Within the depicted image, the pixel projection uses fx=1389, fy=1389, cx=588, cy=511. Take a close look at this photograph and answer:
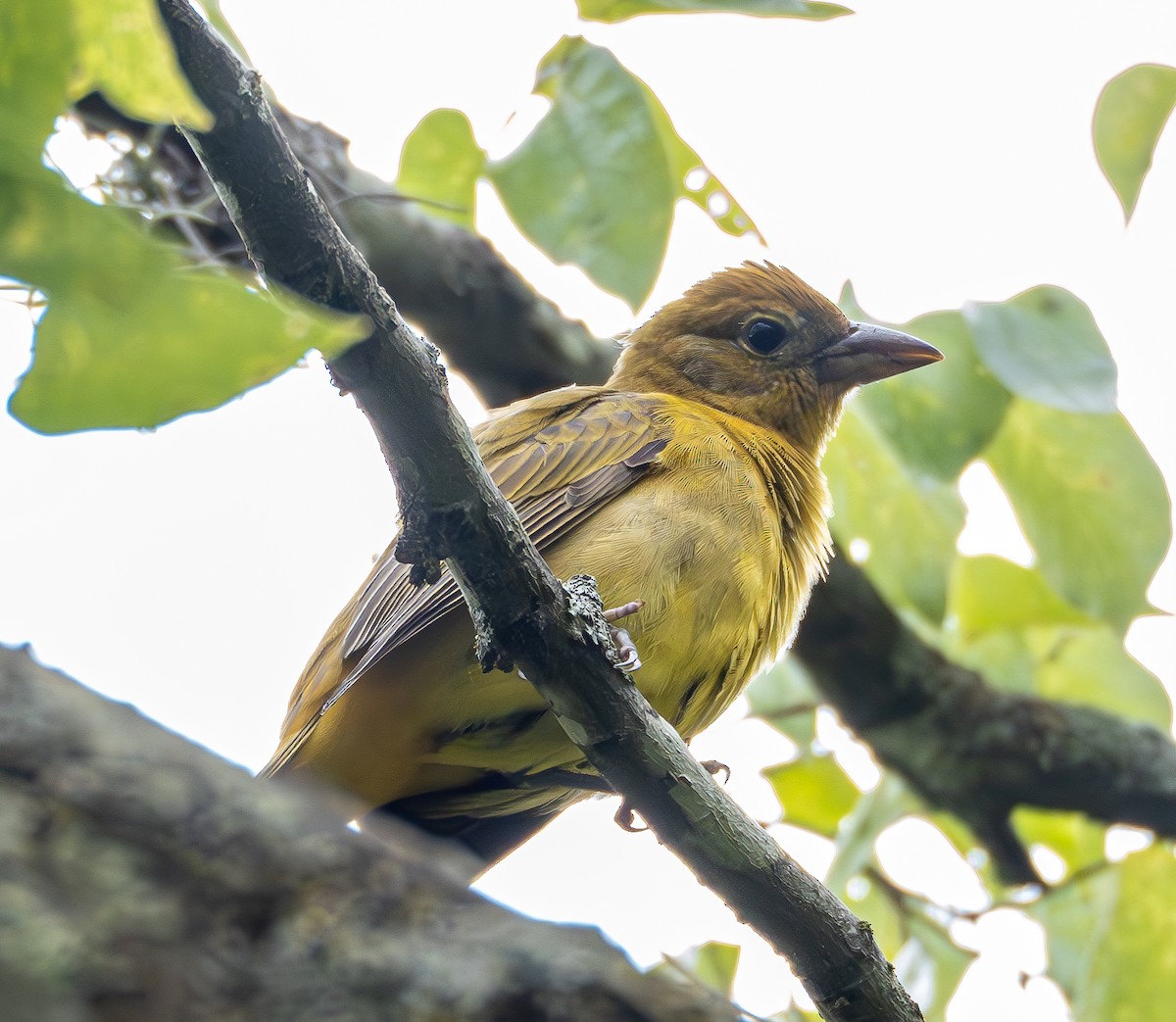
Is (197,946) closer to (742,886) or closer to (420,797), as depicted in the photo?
(742,886)

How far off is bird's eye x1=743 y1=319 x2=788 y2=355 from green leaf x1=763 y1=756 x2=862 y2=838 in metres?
1.64

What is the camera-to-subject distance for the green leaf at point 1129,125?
10.6ft

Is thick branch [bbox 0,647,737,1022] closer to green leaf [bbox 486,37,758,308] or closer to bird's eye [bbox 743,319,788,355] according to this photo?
green leaf [bbox 486,37,758,308]

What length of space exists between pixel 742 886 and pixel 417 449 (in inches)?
43.2

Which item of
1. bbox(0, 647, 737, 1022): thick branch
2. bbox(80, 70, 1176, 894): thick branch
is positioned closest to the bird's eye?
bbox(80, 70, 1176, 894): thick branch

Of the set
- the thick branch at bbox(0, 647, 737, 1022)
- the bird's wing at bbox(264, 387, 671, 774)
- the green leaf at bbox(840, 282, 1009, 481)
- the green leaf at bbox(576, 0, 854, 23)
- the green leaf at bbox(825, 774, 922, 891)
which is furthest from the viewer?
the green leaf at bbox(825, 774, 922, 891)

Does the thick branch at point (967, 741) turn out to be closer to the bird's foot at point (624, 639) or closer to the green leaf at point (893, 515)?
the green leaf at point (893, 515)

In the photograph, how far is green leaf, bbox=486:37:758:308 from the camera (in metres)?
3.64

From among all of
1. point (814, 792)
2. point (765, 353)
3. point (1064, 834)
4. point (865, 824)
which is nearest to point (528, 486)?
point (765, 353)

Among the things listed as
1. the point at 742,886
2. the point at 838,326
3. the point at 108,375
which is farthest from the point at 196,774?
the point at 838,326

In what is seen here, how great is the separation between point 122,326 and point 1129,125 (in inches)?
114

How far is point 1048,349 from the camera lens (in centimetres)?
383

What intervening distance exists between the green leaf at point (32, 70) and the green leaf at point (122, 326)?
0.14 ft

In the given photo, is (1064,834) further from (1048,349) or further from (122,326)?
(122,326)
